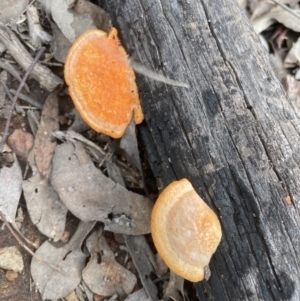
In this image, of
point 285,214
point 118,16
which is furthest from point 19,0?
point 285,214

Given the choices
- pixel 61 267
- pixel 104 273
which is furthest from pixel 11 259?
pixel 104 273

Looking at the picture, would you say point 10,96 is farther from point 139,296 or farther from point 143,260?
point 139,296

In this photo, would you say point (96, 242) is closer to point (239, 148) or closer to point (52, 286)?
point (52, 286)

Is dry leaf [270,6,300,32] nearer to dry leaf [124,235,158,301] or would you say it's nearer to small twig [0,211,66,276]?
dry leaf [124,235,158,301]

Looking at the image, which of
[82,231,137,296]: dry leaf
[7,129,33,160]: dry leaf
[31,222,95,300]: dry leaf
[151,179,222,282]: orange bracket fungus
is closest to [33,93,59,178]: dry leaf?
[7,129,33,160]: dry leaf

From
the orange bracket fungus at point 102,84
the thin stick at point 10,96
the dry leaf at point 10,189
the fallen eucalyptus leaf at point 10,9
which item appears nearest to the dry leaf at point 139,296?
the dry leaf at point 10,189
